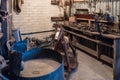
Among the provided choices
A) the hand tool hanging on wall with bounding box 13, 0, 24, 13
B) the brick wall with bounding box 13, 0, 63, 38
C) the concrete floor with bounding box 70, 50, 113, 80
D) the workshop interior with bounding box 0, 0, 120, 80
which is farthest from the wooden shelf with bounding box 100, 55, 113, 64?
the hand tool hanging on wall with bounding box 13, 0, 24, 13

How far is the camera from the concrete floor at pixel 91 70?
351cm

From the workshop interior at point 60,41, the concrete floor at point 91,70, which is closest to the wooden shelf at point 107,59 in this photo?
the workshop interior at point 60,41

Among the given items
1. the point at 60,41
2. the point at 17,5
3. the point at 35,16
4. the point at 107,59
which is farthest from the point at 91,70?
the point at 17,5

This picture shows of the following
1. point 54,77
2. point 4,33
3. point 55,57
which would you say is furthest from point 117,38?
point 4,33

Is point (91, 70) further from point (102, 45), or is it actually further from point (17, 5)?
point (17, 5)

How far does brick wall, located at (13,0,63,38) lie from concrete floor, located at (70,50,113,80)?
2.30 meters

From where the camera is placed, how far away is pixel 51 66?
2.79 meters

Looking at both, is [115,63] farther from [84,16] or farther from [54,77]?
[84,16]

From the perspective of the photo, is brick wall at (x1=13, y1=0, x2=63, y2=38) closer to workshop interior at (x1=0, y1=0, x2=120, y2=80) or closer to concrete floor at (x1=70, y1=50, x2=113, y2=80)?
workshop interior at (x1=0, y1=0, x2=120, y2=80)

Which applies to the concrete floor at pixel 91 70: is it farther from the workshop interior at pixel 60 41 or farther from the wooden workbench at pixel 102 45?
the wooden workbench at pixel 102 45

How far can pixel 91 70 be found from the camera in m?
3.87

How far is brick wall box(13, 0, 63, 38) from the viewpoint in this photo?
19.7 ft

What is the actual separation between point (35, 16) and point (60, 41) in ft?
9.31

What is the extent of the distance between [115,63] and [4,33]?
6.87ft
